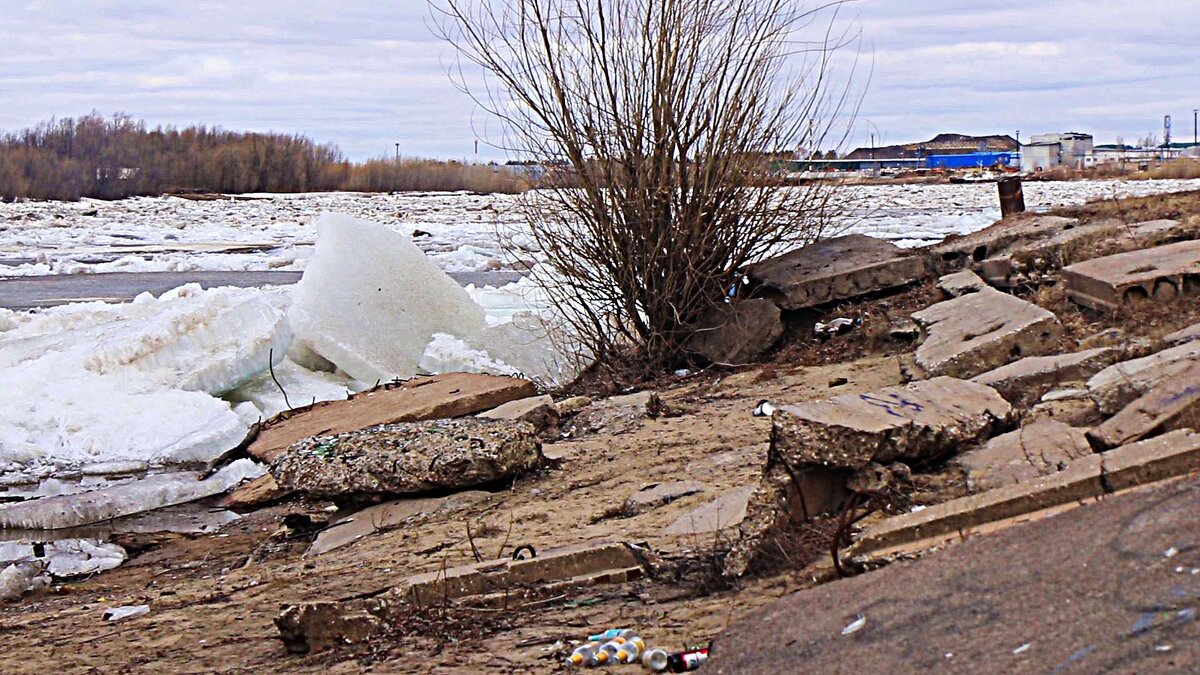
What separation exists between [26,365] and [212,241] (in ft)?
57.5

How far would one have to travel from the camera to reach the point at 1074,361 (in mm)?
5465

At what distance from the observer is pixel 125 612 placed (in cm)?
502

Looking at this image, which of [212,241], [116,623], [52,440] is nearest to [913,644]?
[116,623]

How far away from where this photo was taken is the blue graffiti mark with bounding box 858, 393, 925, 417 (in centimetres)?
454

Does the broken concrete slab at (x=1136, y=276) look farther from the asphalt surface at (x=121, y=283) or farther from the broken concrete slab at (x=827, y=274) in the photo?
the asphalt surface at (x=121, y=283)

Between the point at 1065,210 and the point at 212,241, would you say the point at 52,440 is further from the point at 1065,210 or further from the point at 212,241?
the point at 212,241

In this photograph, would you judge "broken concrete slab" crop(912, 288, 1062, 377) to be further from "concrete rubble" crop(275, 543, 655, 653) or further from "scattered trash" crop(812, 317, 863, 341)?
"concrete rubble" crop(275, 543, 655, 653)

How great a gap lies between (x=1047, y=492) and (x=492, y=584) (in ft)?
5.76

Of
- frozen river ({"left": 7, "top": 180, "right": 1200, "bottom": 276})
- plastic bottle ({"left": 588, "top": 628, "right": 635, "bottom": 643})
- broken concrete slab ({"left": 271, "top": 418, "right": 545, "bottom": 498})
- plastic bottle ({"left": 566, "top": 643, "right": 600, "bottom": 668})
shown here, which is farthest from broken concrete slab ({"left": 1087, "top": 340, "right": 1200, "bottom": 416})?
frozen river ({"left": 7, "top": 180, "right": 1200, "bottom": 276})

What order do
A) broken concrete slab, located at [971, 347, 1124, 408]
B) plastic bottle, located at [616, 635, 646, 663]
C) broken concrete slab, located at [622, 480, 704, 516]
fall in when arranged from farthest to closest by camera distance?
1. broken concrete slab, located at [971, 347, 1124, 408]
2. broken concrete slab, located at [622, 480, 704, 516]
3. plastic bottle, located at [616, 635, 646, 663]

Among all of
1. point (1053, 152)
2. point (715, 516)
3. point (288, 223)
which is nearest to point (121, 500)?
point (715, 516)

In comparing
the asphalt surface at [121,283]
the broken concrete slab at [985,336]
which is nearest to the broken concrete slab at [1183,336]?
the broken concrete slab at [985,336]

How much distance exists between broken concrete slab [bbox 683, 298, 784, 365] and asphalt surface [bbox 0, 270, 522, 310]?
922 centimetres

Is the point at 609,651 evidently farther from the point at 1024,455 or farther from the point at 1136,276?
the point at 1136,276
